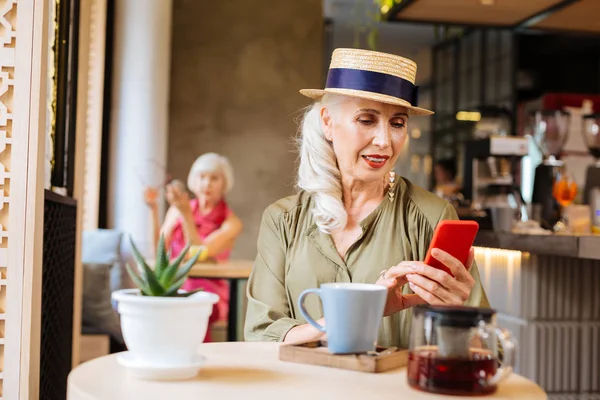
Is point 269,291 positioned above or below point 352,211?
below

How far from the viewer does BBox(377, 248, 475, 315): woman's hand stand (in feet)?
4.78

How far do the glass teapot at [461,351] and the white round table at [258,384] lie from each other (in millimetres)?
25

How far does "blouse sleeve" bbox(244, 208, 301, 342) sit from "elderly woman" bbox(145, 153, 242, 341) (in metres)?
2.91

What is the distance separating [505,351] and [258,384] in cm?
37

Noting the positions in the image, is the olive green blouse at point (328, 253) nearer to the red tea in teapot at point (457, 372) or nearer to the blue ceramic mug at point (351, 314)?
the blue ceramic mug at point (351, 314)

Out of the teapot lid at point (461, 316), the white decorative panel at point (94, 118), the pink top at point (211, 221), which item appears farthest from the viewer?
the white decorative panel at point (94, 118)

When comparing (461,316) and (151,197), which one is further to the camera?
(151,197)

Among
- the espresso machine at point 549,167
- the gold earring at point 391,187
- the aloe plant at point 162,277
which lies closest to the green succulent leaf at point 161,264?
the aloe plant at point 162,277

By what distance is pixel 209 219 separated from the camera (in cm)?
527

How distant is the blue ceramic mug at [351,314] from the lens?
1229 millimetres

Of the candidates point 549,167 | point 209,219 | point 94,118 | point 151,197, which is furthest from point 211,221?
Result: point 549,167

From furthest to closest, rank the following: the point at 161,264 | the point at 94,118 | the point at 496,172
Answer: the point at 94,118 → the point at 496,172 → the point at 161,264

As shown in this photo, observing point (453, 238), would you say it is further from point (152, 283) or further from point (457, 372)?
point (152, 283)

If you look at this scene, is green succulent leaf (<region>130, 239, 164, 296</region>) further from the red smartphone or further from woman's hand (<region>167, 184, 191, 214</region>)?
woman's hand (<region>167, 184, 191, 214</region>)
